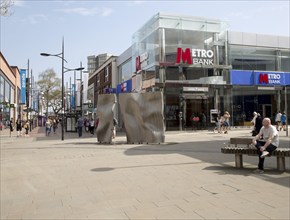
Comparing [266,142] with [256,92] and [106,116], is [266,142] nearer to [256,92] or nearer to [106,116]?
[106,116]

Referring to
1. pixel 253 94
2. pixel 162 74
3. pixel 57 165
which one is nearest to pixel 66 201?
pixel 57 165

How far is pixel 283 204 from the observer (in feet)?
19.6

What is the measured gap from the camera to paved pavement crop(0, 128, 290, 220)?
5.76 m

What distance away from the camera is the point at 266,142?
29.8ft

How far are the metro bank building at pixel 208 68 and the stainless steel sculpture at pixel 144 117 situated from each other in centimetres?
1187

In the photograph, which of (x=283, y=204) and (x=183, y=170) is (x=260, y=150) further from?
(x=283, y=204)

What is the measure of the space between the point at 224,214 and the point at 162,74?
82.8 feet

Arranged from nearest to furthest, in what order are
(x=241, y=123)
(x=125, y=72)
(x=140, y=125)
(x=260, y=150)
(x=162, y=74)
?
(x=260, y=150), (x=140, y=125), (x=162, y=74), (x=241, y=123), (x=125, y=72)

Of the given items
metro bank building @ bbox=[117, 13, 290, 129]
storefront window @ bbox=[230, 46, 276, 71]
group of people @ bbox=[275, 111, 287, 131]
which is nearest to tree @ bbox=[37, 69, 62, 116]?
metro bank building @ bbox=[117, 13, 290, 129]

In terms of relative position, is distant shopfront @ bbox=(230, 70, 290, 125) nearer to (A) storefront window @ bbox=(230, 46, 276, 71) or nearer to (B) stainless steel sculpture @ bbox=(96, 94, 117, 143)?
(A) storefront window @ bbox=(230, 46, 276, 71)

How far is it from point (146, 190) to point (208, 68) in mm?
25971

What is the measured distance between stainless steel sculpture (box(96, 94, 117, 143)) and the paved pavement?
716 centimetres

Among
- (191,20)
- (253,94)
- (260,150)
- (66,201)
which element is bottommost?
(66,201)

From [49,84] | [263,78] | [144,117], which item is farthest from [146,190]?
[49,84]
